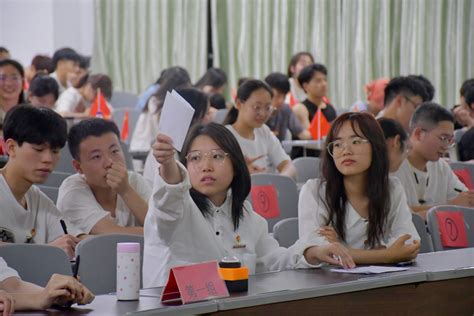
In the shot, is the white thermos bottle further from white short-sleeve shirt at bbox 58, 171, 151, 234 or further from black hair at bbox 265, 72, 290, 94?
black hair at bbox 265, 72, 290, 94

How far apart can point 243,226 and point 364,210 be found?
1.52ft

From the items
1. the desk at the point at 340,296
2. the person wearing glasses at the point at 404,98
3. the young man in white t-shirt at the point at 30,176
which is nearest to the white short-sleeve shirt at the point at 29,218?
the young man in white t-shirt at the point at 30,176

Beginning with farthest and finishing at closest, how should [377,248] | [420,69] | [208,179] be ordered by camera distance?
[420,69], [377,248], [208,179]

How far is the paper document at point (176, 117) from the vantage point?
2.48 metres

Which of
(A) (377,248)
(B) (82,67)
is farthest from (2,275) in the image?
(B) (82,67)

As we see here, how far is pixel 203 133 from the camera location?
10.4 feet

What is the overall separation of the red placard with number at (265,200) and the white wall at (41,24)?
605 cm

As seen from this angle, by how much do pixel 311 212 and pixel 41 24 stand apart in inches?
292

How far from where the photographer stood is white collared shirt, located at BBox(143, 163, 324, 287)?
9.52 ft

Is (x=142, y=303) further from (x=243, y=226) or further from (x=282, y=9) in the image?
(x=282, y=9)

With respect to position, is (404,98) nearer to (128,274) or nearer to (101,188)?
(101,188)

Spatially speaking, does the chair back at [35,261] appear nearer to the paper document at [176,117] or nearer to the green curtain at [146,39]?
the paper document at [176,117]

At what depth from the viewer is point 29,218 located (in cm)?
343

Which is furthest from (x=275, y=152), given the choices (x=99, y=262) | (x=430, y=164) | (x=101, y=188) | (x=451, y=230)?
(x=99, y=262)
